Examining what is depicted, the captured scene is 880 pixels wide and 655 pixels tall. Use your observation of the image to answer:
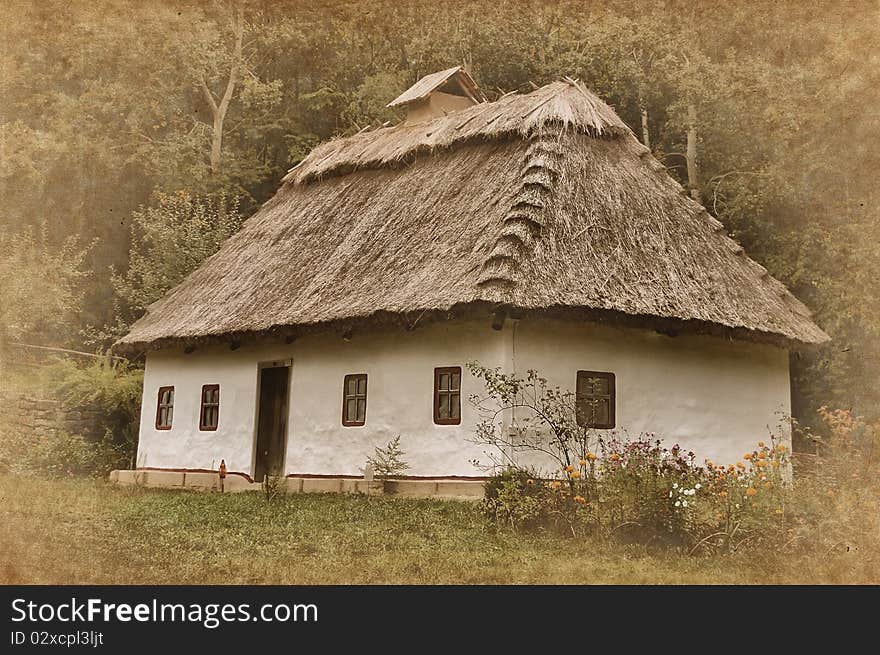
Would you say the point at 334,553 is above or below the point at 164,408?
below

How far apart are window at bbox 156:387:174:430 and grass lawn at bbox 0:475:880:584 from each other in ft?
21.4

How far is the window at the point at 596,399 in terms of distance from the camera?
14945 mm

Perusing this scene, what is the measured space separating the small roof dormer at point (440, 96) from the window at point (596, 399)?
8.60m

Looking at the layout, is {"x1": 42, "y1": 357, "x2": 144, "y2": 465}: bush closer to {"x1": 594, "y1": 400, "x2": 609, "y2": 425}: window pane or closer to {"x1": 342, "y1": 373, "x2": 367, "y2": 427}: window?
{"x1": 342, "y1": 373, "x2": 367, "y2": 427}: window

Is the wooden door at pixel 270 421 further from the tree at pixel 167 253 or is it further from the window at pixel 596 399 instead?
the tree at pixel 167 253

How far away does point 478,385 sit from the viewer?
14.8m

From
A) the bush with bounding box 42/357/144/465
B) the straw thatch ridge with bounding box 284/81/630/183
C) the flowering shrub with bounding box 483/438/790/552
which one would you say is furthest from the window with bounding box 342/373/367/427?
the bush with bounding box 42/357/144/465

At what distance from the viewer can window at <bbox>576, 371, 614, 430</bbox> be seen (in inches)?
588

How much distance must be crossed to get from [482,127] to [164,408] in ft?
27.9

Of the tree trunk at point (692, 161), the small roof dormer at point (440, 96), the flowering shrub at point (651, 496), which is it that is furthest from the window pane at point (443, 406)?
the tree trunk at point (692, 161)

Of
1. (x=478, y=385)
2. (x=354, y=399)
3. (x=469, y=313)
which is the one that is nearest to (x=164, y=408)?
Result: (x=354, y=399)

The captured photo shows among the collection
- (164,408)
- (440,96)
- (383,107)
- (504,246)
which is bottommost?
(164,408)

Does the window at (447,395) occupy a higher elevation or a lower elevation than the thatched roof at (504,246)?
lower

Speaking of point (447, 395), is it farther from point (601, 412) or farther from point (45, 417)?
point (45, 417)
